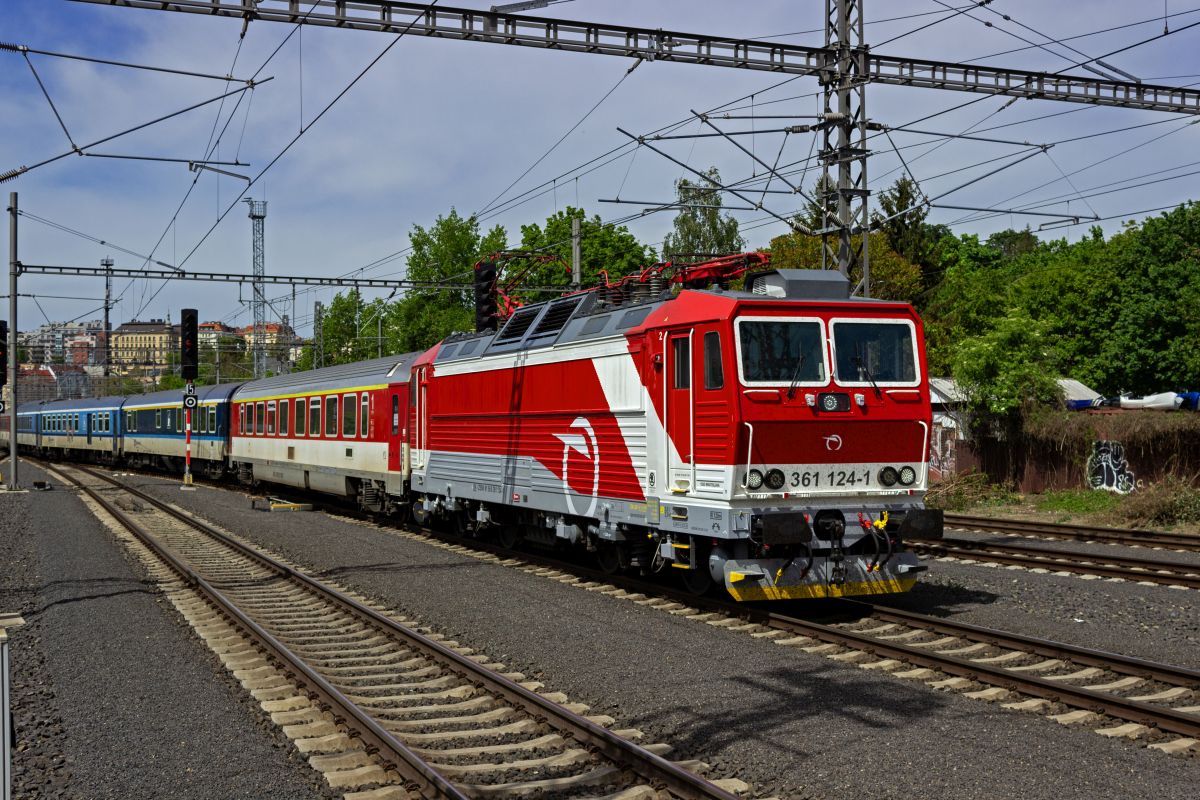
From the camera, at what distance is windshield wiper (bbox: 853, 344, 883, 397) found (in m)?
11.5

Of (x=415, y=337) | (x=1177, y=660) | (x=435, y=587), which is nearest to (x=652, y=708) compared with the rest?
(x=1177, y=660)

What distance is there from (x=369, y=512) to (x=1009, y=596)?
51.5 feet

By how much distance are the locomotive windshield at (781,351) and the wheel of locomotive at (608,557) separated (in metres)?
4.02

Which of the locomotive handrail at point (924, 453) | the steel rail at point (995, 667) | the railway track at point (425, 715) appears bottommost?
the railway track at point (425, 715)

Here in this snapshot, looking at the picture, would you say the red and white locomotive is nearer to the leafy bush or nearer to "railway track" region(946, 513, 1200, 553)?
"railway track" region(946, 513, 1200, 553)

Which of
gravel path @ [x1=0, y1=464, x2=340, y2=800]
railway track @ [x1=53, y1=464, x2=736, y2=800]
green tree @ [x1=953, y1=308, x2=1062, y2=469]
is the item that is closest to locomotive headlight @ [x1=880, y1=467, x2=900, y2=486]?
railway track @ [x1=53, y1=464, x2=736, y2=800]

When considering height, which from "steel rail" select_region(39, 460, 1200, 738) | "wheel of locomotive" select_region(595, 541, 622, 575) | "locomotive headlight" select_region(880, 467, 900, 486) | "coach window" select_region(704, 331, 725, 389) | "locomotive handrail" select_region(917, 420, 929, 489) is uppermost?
"coach window" select_region(704, 331, 725, 389)

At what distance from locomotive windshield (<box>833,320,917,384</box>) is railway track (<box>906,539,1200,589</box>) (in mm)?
4819

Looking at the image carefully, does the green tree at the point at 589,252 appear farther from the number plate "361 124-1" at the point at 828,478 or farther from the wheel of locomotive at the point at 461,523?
the number plate "361 124-1" at the point at 828,478

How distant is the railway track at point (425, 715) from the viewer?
6.30 m

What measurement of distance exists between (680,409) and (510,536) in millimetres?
6374

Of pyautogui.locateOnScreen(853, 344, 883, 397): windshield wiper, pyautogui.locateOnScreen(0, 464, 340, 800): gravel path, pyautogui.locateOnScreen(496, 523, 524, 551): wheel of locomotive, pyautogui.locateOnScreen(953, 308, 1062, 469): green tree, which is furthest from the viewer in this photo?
pyautogui.locateOnScreen(953, 308, 1062, 469): green tree

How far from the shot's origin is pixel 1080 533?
1892cm

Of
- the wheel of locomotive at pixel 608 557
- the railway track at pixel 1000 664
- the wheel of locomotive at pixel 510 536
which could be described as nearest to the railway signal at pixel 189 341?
the wheel of locomotive at pixel 510 536
